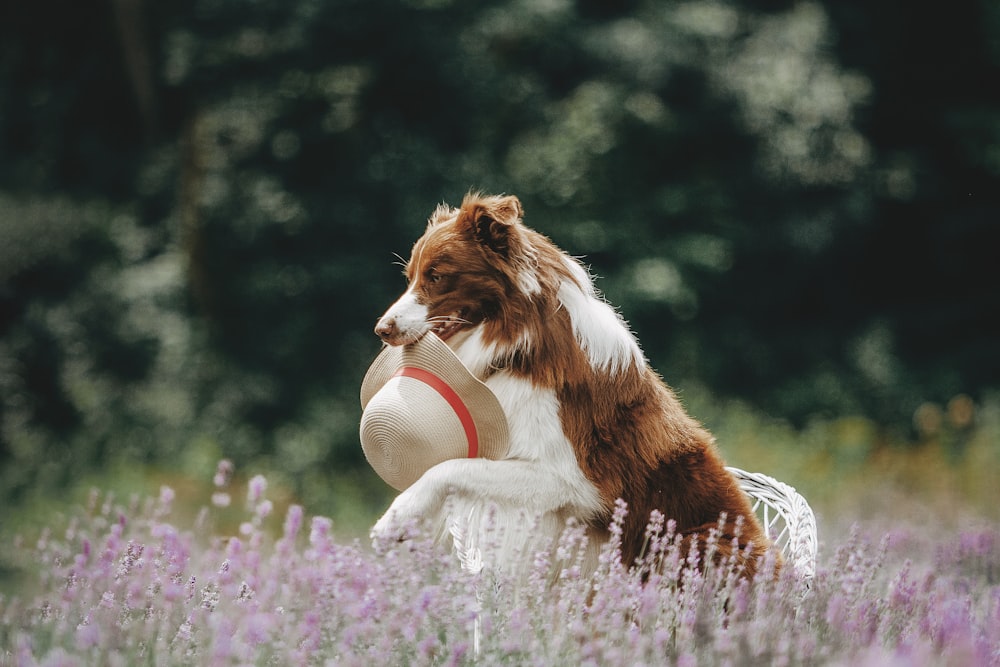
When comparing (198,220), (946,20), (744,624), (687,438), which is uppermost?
(946,20)

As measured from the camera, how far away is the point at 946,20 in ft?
42.8

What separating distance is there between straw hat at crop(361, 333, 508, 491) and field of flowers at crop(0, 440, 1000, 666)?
37 centimetres

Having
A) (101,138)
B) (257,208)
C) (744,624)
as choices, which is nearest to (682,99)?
(257,208)

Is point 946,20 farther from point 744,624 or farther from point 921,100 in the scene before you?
point 744,624

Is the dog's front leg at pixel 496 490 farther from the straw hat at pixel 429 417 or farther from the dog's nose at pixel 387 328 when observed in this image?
the dog's nose at pixel 387 328

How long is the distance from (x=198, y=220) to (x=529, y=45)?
3.87 metres

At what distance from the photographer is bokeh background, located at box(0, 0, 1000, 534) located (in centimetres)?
955

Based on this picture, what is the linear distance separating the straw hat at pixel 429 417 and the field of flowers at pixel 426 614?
1.20 feet

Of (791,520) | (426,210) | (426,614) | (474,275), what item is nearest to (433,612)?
(426,614)

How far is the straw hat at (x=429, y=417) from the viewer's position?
123 inches

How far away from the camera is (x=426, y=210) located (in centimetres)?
940

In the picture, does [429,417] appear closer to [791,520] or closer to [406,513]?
[406,513]

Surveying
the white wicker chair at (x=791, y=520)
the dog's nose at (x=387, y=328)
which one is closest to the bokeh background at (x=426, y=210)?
the white wicker chair at (x=791, y=520)

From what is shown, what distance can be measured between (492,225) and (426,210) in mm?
6190
